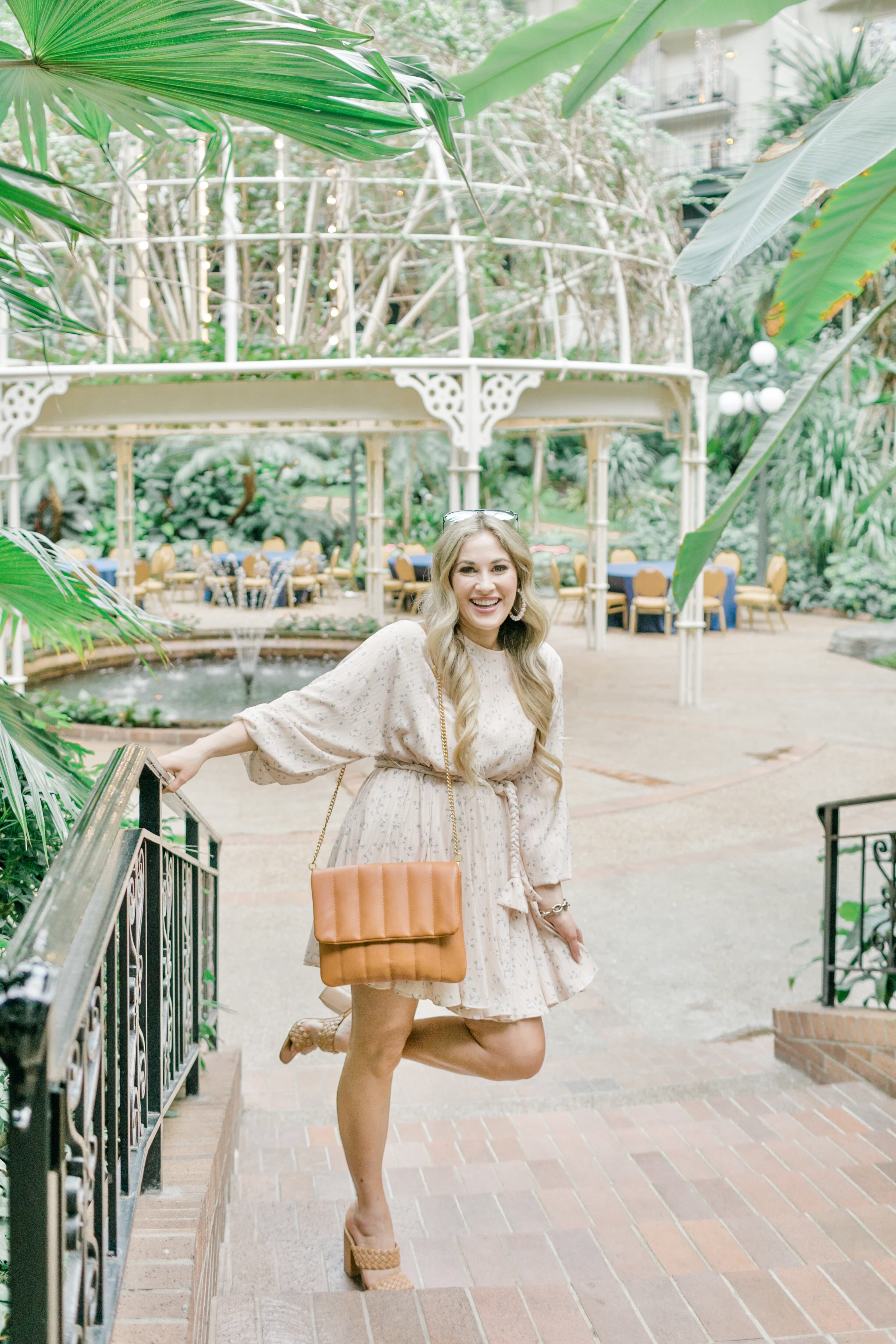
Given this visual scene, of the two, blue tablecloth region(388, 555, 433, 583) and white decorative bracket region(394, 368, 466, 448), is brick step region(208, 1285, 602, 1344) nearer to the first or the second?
white decorative bracket region(394, 368, 466, 448)

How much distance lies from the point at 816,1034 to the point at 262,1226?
7.54 ft

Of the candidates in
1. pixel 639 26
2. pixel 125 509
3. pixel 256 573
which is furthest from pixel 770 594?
pixel 639 26

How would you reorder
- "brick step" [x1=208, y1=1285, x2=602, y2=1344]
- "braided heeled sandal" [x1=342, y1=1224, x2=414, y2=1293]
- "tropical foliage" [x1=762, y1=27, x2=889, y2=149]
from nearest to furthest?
"brick step" [x1=208, y1=1285, x2=602, y2=1344] < "braided heeled sandal" [x1=342, y1=1224, x2=414, y2=1293] < "tropical foliage" [x1=762, y1=27, x2=889, y2=149]

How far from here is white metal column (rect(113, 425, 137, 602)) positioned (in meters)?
16.3

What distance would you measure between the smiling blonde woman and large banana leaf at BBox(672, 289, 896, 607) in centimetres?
42

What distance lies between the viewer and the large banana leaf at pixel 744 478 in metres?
2.78

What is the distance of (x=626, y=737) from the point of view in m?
11.7

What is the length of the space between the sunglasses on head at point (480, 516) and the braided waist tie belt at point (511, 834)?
1.77ft

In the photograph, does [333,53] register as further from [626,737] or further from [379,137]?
[626,737]

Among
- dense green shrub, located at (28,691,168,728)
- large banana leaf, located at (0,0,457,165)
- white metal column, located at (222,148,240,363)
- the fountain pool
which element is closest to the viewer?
large banana leaf, located at (0,0,457,165)

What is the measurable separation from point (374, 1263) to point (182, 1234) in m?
0.83

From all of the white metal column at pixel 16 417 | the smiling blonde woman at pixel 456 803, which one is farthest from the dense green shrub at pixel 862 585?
the smiling blonde woman at pixel 456 803

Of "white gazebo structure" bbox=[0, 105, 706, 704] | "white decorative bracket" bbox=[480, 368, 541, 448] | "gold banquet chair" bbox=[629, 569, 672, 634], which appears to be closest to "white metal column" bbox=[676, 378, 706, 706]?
"white gazebo structure" bbox=[0, 105, 706, 704]

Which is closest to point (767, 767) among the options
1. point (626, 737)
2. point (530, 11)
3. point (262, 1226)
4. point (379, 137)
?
point (626, 737)
